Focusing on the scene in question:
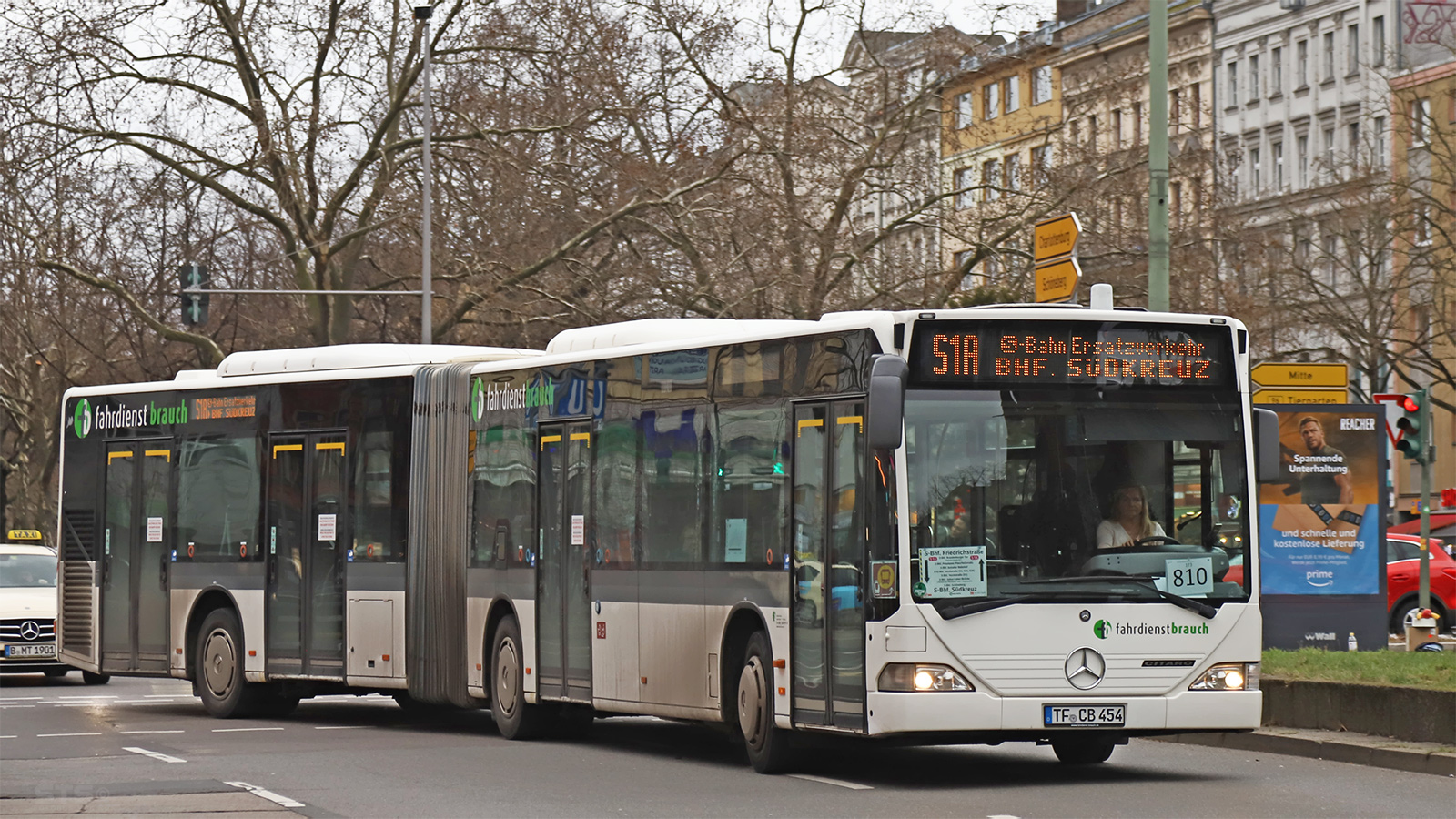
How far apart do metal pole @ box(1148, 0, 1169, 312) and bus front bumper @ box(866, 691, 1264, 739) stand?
5.60 meters

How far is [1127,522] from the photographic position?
1338cm

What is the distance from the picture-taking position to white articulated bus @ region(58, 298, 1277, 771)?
43.2ft

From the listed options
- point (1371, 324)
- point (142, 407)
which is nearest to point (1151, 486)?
point (142, 407)

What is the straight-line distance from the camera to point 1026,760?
15.5 meters

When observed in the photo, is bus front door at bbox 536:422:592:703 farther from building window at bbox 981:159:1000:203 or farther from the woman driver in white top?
building window at bbox 981:159:1000:203

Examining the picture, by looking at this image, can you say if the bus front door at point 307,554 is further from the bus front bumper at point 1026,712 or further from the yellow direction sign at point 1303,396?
the yellow direction sign at point 1303,396

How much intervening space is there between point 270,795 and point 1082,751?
16.7ft

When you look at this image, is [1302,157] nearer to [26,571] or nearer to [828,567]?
[26,571]

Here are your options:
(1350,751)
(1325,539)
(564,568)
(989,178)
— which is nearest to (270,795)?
(564,568)

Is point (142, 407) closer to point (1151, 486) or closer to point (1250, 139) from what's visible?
point (1151, 486)

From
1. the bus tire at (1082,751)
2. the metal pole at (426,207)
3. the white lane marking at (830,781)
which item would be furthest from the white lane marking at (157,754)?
the metal pole at (426,207)

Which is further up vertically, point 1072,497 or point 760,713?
point 1072,497

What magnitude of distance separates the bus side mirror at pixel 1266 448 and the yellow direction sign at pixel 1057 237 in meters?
3.56

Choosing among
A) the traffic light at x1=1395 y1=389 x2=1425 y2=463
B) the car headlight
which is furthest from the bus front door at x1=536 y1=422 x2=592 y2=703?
the traffic light at x1=1395 y1=389 x2=1425 y2=463
